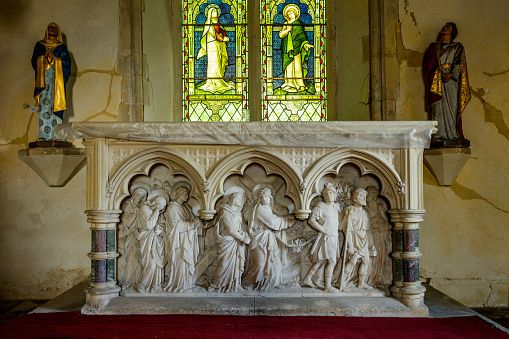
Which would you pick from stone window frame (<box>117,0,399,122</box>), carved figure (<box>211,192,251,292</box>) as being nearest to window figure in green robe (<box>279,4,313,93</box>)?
stone window frame (<box>117,0,399,122</box>)

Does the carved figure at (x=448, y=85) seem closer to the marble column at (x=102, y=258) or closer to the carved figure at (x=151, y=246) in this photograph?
the carved figure at (x=151, y=246)

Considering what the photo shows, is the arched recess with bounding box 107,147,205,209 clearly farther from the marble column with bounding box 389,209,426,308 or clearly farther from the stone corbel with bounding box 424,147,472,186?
the stone corbel with bounding box 424,147,472,186

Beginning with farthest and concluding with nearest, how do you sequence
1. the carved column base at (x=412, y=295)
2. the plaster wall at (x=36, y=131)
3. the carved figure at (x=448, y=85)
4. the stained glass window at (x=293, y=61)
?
the stained glass window at (x=293, y=61) < the plaster wall at (x=36, y=131) < the carved figure at (x=448, y=85) < the carved column base at (x=412, y=295)

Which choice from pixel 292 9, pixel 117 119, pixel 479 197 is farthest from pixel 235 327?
pixel 292 9

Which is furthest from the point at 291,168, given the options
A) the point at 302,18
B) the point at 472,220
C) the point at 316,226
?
the point at 302,18

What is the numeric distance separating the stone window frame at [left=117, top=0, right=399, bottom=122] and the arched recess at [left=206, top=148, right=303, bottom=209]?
1.98 meters

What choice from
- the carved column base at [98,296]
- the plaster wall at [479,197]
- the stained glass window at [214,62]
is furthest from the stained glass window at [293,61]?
the carved column base at [98,296]

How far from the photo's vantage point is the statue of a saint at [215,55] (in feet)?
18.7

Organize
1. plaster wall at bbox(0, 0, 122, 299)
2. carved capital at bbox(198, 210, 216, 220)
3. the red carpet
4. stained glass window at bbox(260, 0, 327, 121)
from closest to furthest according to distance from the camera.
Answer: the red carpet → carved capital at bbox(198, 210, 216, 220) → plaster wall at bbox(0, 0, 122, 299) → stained glass window at bbox(260, 0, 327, 121)

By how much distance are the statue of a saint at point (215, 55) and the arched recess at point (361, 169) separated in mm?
2538

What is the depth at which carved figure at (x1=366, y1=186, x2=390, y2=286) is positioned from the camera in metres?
3.59

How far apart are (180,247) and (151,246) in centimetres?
23

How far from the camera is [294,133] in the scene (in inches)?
137

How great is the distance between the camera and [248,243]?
3551mm
